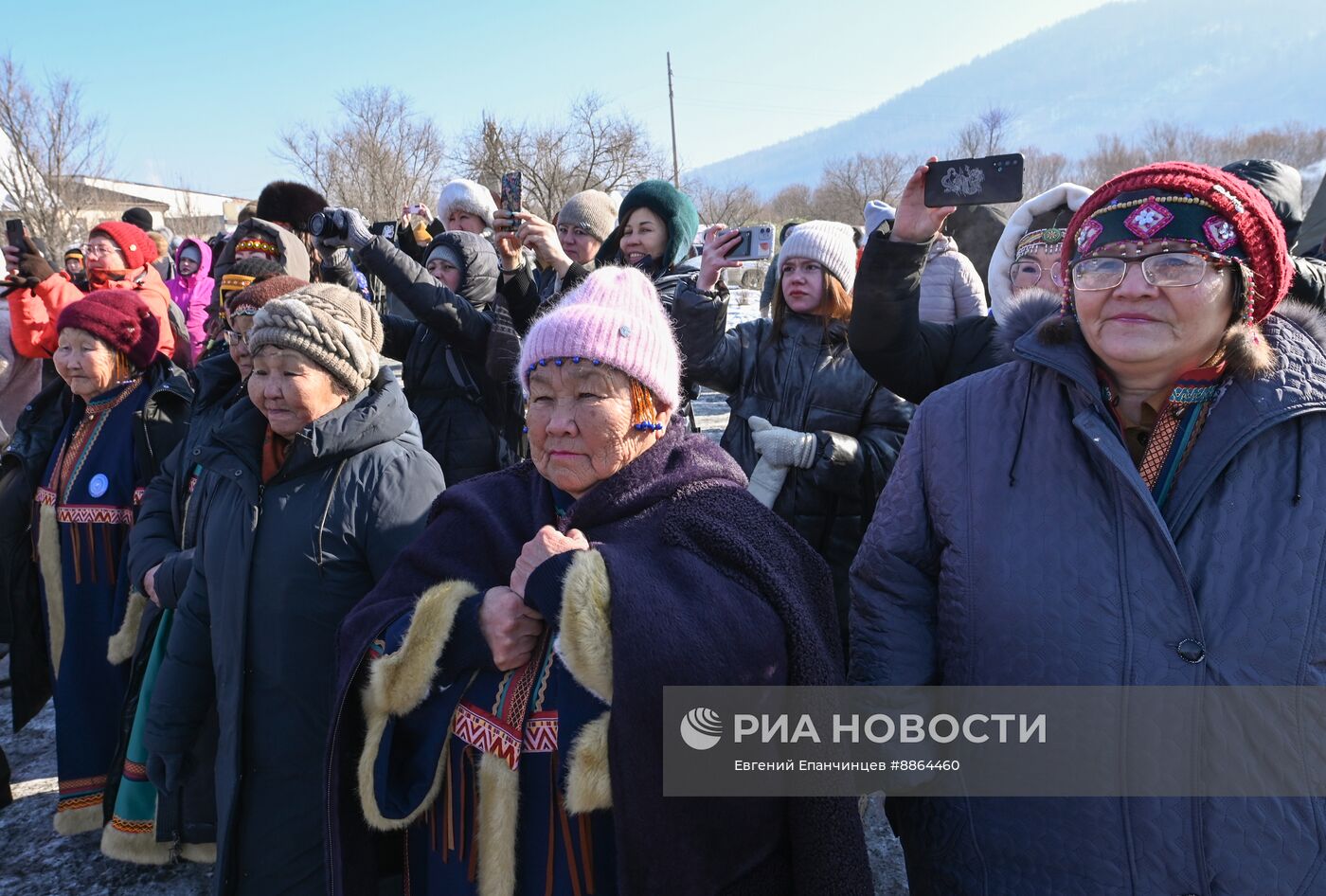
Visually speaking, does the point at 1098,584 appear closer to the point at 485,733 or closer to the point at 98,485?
the point at 485,733

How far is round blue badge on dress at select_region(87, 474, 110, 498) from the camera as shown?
3.27 metres

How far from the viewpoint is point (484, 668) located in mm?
1716

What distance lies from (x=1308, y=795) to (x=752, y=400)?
218 cm

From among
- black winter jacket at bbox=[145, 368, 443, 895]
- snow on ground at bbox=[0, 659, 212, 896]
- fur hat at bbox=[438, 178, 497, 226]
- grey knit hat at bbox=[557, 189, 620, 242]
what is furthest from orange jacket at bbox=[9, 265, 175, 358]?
black winter jacket at bbox=[145, 368, 443, 895]

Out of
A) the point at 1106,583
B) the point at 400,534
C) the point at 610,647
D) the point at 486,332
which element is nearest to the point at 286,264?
the point at 486,332

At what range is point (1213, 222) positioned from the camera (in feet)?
4.93

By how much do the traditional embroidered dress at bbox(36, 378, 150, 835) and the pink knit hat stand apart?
2396 millimetres

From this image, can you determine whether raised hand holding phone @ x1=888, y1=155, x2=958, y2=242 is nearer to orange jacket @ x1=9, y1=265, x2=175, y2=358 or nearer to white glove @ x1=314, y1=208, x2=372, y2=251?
white glove @ x1=314, y1=208, x2=372, y2=251

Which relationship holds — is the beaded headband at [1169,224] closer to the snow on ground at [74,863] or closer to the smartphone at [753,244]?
the smartphone at [753,244]

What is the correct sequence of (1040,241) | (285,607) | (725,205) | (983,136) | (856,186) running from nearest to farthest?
(285,607), (1040,241), (725,205), (983,136), (856,186)

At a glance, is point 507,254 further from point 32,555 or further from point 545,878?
point 545,878

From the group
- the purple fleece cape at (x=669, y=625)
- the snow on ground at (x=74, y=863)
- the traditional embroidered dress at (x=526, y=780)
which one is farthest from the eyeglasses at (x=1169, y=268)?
the snow on ground at (x=74, y=863)

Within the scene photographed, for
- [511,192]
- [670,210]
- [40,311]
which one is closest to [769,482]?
[670,210]

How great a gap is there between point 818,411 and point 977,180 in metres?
1.31
